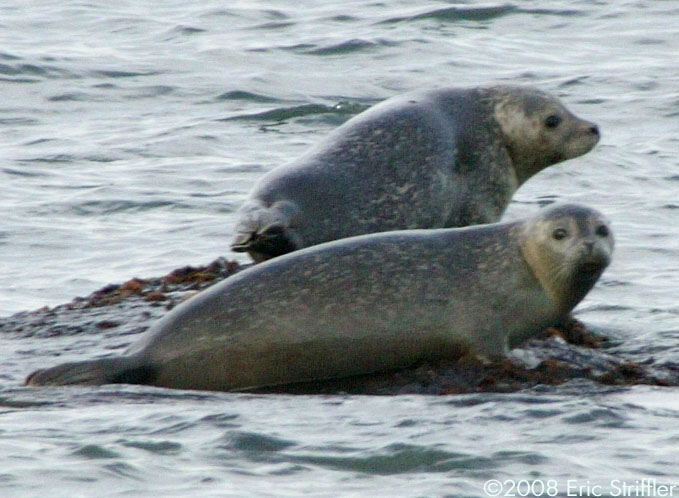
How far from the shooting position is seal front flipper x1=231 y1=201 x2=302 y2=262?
771 centimetres

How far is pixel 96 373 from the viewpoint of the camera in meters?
6.55

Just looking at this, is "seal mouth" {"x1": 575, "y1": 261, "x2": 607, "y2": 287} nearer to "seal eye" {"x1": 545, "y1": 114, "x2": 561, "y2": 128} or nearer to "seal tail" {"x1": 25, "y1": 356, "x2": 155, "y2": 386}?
"seal tail" {"x1": 25, "y1": 356, "x2": 155, "y2": 386}

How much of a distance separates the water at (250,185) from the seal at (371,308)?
0.75 ft

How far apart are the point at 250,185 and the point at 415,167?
13.2ft

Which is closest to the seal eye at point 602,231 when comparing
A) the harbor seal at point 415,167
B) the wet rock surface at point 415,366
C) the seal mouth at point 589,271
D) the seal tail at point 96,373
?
the seal mouth at point 589,271

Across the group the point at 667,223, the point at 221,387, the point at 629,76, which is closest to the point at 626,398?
the point at 221,387

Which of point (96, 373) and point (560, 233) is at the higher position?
point (560, 233)

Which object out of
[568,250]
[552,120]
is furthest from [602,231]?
[552,120]

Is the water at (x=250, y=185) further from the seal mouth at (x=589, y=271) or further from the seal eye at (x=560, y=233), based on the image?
the seal eye at (x=560, y=233)

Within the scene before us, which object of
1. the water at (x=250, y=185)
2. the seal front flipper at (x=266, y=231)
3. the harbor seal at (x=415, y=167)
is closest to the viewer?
the water at (x=250, y=185)

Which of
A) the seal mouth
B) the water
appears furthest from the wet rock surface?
the seal mouth

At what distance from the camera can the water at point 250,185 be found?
5.57 meters

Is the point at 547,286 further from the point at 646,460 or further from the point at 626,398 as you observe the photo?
the point at 646,460

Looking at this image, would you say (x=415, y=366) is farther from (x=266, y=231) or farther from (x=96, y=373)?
(x=96, y=373)
